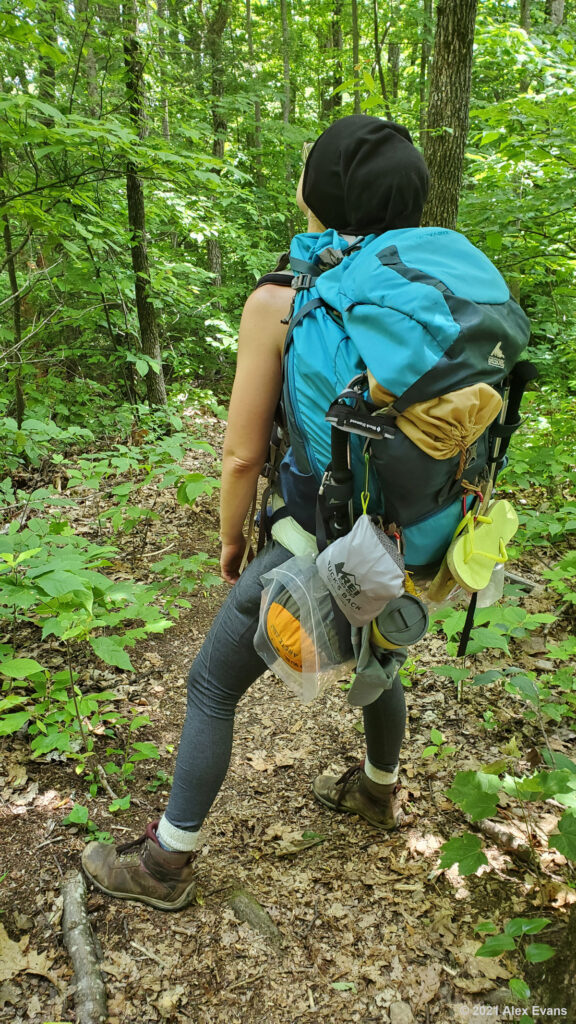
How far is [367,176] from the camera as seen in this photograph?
136 centimetres

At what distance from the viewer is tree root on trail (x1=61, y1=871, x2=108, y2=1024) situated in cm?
152

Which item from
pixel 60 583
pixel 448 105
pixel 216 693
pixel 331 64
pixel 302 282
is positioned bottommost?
pixel 216 693

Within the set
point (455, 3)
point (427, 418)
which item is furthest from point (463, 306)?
point (455, 3)

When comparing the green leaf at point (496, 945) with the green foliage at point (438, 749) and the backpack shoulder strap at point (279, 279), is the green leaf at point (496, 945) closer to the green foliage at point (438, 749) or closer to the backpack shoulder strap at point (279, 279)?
the green foliage at point (438, 749)

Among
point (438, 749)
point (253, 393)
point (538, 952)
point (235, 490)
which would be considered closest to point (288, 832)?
point (438, 749)

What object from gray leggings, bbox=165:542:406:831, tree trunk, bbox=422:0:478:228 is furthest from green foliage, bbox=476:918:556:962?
tree trunk, bbox=422:0:478:228

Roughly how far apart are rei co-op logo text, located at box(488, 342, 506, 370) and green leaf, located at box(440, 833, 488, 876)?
125cm

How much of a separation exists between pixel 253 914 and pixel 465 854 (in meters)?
0.78

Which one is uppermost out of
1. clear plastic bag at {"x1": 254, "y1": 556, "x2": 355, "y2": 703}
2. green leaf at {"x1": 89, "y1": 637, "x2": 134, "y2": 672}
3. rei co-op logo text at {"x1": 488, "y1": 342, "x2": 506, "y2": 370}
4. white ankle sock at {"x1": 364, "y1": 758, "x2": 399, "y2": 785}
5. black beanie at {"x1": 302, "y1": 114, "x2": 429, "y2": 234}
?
black beanie at {"x1": 302, "y1": 114, "x2": 429, "y2": 234}

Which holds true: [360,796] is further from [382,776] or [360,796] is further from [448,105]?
[448,105]

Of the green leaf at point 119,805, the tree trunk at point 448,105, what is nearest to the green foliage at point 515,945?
the green leaf at point 119,805

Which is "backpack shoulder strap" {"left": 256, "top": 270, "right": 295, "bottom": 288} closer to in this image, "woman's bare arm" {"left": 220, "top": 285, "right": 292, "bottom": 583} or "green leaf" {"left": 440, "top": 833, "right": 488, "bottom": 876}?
"woman's bare arm" {"left": 220, "top": 285, "right": 292, "bottom": 583}

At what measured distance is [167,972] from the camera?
5.46 ft

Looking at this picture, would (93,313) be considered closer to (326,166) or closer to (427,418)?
(326,166)
